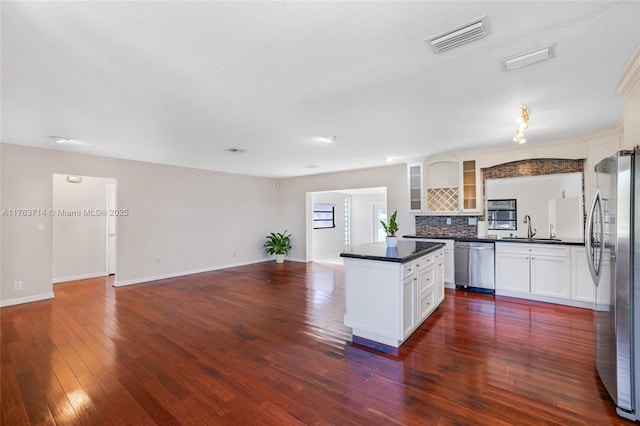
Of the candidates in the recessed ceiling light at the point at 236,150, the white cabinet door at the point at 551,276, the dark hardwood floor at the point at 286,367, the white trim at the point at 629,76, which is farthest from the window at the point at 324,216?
the white trim at the point at 629,76

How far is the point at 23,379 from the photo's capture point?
242 cm

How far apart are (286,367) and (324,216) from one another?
263 inches

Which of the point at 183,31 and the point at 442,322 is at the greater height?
the point at 183,31

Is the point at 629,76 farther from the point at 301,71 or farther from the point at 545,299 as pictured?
the point at 545,299

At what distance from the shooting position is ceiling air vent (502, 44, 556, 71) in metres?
A: 1.99

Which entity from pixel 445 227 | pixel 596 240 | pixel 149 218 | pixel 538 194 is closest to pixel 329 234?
pixel 445 227

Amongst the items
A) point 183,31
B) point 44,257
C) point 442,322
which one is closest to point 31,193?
point 44,257

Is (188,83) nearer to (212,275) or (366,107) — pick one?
(366,107)

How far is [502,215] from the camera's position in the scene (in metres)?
5.09

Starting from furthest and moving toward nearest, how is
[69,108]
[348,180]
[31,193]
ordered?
Answer: [348,180], [31,193], [69,108]

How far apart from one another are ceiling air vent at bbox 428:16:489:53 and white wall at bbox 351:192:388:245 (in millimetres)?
8277

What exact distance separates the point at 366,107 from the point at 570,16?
1673 millimetres

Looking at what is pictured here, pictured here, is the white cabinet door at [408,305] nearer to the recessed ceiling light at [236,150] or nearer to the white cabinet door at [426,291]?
the white cabinet door at [426,291]

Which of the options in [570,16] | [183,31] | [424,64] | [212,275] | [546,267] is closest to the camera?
[570,16]
